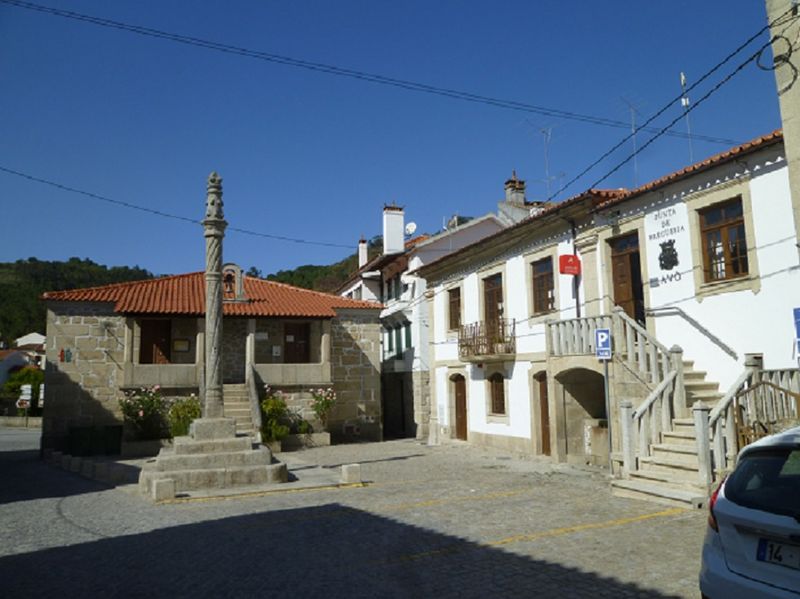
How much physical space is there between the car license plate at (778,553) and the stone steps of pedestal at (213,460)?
389 inches

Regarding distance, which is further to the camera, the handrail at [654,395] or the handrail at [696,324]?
the handrail at [696,324]

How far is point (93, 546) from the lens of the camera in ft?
23.6

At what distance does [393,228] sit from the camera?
28.4m

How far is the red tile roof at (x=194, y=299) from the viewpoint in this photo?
20.5m

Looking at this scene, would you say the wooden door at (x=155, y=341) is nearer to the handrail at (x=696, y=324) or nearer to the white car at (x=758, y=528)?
the handrail at (x=696, y=324)

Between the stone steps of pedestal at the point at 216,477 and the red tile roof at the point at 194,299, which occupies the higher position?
the red tile roof at the point at 194,299

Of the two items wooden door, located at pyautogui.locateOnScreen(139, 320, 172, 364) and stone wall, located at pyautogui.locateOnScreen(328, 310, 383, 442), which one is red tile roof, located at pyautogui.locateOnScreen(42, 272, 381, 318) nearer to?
stone wall, located at pyautogui.locateOnScreen(328, 310, 383, 442)

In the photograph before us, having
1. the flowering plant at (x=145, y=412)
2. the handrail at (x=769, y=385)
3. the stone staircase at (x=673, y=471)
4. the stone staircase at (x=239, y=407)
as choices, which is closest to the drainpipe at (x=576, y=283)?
the stone staircase at (x=673, y=471)

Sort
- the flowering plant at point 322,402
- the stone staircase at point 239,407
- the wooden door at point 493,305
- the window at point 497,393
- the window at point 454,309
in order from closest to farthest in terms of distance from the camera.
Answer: the wooden door at point 493,305
the window at point 497,393
the stone staircase at point 239,407
the window at point 454,309
the flowering plant at point 322,402

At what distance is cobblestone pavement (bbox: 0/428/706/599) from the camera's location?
5.53 metres

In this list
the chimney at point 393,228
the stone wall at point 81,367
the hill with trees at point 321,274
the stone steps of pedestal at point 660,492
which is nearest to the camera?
the stone steps of pedestal at point 660,492

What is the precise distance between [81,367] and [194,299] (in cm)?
434

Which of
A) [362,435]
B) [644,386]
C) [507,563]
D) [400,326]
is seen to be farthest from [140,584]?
[400,326]

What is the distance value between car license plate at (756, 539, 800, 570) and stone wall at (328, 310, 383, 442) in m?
20.4
